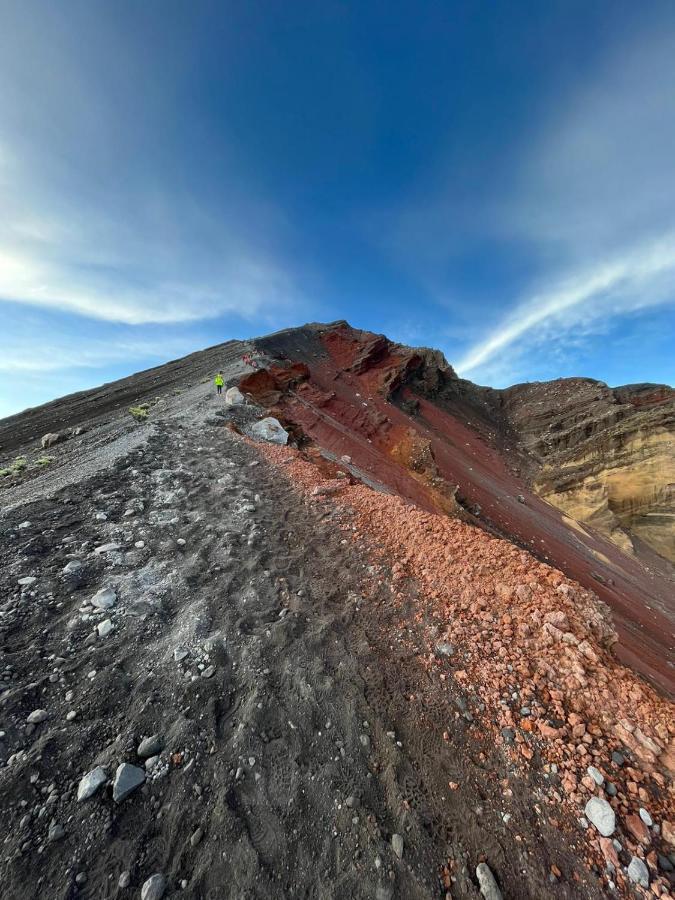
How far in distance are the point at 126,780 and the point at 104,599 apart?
193 centimetres

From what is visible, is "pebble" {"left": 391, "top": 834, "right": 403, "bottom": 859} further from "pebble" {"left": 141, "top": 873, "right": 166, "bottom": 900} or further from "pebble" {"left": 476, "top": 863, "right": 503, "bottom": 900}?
"pebble" {"left": 141, "top": 873, "right": 166, "bottom": 900}

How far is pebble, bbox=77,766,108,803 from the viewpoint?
226 centimetres

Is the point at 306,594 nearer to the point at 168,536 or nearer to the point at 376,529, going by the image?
the point at 376,529

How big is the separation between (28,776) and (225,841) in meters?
1.46

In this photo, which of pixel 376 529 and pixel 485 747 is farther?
pixel 376 529

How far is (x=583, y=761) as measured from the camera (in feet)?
8.45

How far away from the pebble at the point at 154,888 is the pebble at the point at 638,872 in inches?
114

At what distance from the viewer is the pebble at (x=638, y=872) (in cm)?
203

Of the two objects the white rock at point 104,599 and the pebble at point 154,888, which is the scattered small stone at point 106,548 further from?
the pebble at point 154,888

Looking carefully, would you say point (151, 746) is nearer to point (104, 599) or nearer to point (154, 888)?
point (154, 888)

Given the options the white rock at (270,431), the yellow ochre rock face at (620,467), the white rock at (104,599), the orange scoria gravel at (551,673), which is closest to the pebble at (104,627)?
the white rock at (104,599)

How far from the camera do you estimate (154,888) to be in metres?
1.95

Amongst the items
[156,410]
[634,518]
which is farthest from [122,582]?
[634,518]

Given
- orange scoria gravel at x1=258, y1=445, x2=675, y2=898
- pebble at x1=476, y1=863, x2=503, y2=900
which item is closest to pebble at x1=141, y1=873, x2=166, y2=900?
pebble at x1=476, y1=863, x2=503, y2=900
